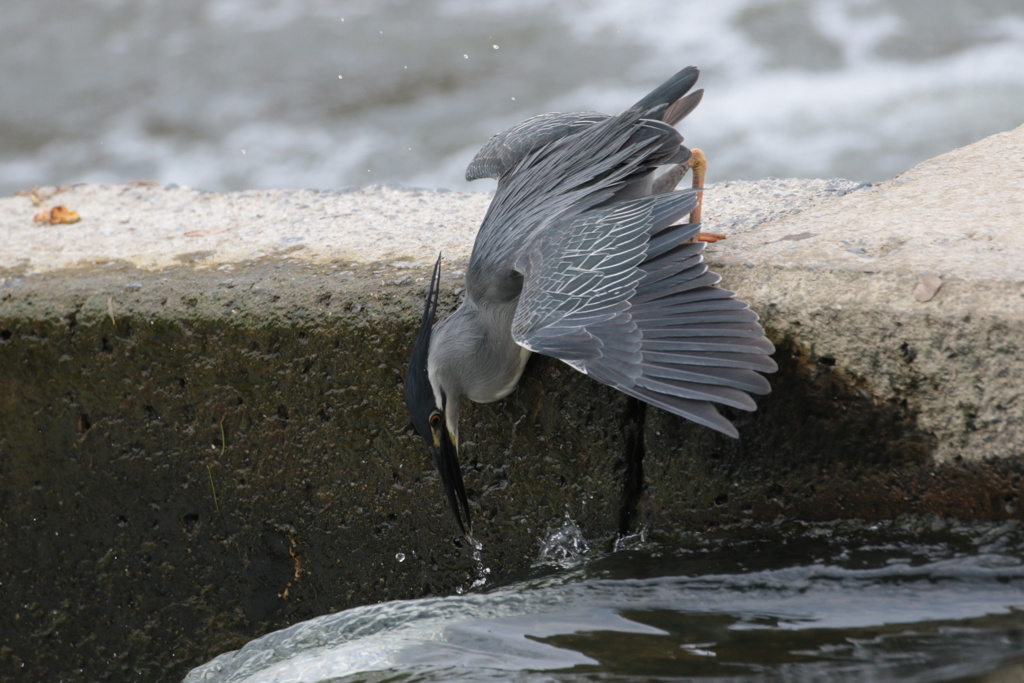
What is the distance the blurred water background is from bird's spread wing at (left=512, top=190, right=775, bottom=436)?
4923 mm

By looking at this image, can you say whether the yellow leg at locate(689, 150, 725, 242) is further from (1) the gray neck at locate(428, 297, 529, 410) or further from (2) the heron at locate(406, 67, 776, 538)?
(1) the gray neck at locate(428, 297, 529, 410)

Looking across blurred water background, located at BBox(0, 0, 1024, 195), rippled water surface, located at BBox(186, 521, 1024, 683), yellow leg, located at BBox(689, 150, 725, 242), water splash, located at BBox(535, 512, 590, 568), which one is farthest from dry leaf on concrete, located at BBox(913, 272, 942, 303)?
blurred water background, located at BBox(0, 0, 1024, 195)

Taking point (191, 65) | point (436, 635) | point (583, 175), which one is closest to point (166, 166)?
point (191, 65)

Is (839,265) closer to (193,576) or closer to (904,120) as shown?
(193,576)

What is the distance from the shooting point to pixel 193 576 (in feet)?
10.4

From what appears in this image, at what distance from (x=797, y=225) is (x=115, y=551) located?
2255 mm

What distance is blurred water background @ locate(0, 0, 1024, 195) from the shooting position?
25.3 feet

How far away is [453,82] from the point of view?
8.59 m

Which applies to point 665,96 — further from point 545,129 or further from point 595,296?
point 595,296

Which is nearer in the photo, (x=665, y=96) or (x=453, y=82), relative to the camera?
(x=665, y=96)

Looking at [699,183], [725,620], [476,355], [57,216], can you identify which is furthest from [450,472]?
[57,216]

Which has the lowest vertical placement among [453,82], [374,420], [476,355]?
[374,420]

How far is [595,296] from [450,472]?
25.4 inches

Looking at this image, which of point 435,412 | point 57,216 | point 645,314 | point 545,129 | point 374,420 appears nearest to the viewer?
point 645,314
